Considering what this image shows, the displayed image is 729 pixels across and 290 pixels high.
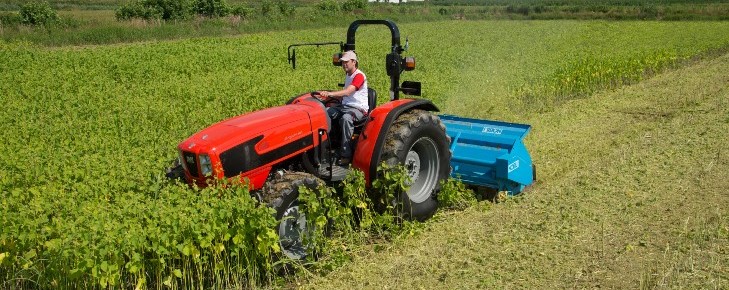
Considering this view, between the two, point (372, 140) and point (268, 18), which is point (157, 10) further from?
point (372, 140)

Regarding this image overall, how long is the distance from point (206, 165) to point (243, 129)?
40cm

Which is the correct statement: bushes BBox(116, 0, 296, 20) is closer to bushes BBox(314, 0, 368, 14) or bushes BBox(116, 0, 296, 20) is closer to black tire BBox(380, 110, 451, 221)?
bushes BBox(314, 0, 368, 14)

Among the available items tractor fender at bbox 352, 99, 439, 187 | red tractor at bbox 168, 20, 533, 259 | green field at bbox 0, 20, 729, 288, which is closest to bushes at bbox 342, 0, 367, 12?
green field at bbox 0, 20, 729, 288

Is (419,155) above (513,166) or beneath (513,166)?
above

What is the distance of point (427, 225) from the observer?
6.52 metres

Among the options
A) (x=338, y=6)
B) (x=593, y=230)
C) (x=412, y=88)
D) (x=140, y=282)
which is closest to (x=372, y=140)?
(x=412, y=88)

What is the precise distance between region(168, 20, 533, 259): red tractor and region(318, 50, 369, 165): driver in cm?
10

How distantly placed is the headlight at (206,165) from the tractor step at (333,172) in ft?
3.26

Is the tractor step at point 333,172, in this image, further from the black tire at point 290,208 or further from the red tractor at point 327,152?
the black tire at point 290,208

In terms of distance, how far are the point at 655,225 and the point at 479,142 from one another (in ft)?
6.88

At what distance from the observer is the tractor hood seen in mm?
5531

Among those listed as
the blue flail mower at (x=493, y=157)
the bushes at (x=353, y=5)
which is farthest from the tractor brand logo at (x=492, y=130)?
the bushes at (x=353, y=5)

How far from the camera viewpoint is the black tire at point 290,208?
17.8ft

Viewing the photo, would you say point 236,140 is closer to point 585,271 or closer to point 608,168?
point 585,271
